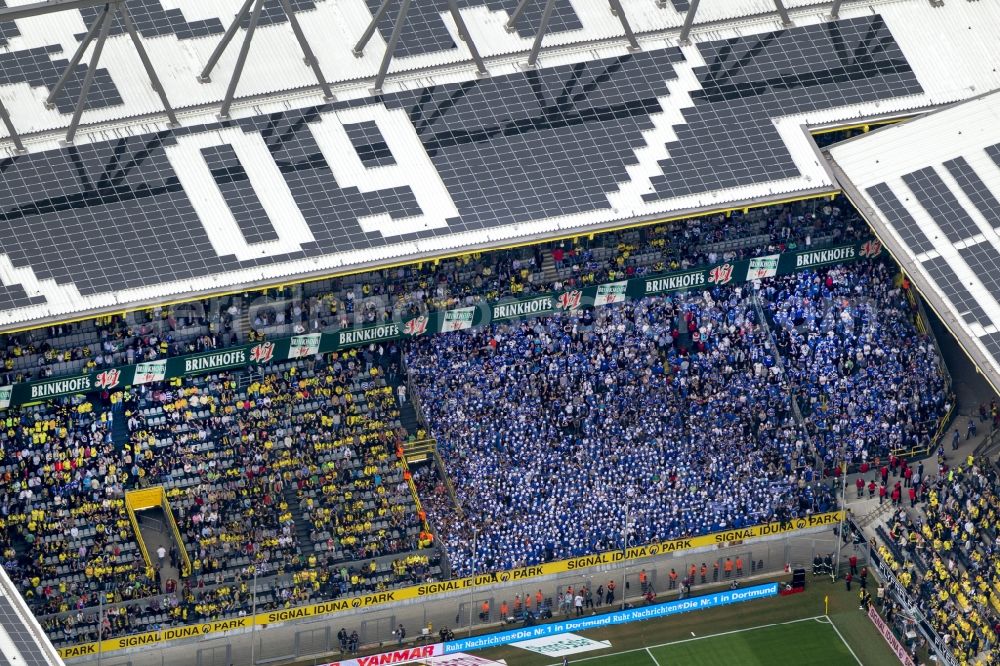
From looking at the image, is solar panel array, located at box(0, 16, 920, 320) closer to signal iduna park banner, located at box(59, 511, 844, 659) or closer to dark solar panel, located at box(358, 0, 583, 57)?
dark solar panel, located at box(358, 0, 583, 57)

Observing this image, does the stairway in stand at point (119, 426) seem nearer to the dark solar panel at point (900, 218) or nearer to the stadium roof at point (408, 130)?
the stadium roof at point (408, 130)

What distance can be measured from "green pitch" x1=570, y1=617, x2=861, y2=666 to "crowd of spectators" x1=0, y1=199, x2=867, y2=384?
14.2 metres

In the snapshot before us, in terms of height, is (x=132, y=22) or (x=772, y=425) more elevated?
(x=132, y=22)

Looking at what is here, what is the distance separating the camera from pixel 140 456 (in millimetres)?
88000

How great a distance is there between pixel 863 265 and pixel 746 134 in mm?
8409

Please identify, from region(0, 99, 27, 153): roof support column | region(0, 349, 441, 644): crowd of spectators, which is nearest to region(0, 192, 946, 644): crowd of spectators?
region(0, 349, 441, 644): crowd of spectators

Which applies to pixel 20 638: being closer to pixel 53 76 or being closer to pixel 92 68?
pixel 92 68

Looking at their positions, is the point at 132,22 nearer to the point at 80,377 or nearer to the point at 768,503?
the point at 80,377

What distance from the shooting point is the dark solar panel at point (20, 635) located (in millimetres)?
74688

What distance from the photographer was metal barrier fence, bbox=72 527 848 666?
283 feet

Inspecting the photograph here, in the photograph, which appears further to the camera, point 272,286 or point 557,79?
point 557,79

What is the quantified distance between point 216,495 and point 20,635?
1355cm

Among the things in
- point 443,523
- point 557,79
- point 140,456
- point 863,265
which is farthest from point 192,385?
point 863,265

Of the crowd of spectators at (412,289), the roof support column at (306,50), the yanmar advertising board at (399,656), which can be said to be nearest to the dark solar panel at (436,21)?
the roof support column at (306,50)
